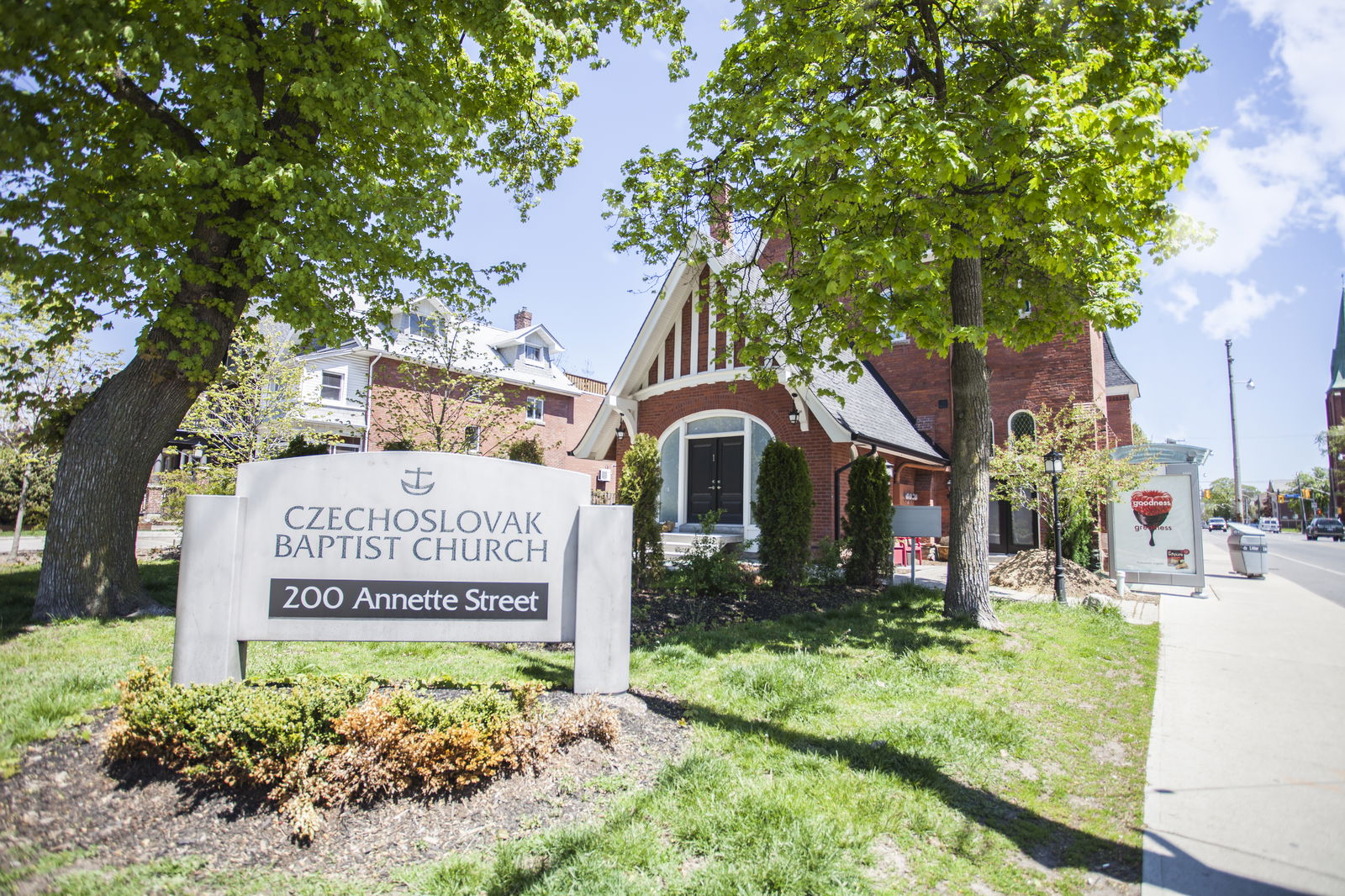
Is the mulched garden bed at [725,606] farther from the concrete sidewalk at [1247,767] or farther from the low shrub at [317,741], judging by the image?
the concrete sidewalk at [1247,767]

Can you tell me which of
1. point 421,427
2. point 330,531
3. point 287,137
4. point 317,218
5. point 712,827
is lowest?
point 712,827

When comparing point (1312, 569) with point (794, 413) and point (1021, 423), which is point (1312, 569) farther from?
point (794, 413)

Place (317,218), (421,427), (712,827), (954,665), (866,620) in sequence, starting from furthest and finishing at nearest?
1. (421,427)
2. (866,620)
3. (317,218)
4. (954,665)
5. (712,827)

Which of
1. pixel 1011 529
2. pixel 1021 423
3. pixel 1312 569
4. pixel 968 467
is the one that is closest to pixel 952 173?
pixel 968 467

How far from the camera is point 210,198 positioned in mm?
6891

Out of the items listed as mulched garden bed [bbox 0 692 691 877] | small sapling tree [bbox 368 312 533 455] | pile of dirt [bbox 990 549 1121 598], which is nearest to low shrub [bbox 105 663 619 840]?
mulched garden bed [bbox 0 692 691 877]

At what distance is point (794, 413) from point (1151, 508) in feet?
23.4

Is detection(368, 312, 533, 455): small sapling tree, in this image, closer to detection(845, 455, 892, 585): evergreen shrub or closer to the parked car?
Answer: detection(845, 455, 892, 585): evergreen shrub

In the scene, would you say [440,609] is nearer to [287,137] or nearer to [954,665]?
[954,665]

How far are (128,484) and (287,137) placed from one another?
171 inches

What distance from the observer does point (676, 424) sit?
16.7 m

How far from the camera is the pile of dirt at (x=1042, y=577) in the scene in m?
12.2

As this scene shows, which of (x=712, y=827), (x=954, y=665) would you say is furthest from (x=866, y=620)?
(x=712, y=827)

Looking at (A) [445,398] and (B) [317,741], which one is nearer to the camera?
(B) [317,741]
